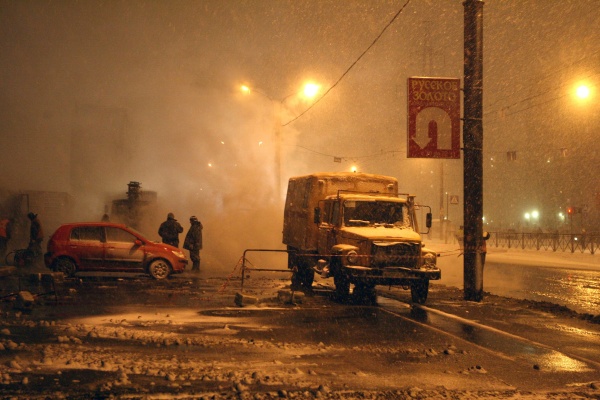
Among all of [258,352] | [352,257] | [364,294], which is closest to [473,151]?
[352,257]

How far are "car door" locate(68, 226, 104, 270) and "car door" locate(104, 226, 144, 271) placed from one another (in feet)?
0.59

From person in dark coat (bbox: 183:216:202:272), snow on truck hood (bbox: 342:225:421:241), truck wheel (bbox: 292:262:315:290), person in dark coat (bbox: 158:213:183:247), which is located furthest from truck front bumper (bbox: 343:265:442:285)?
person in dark coat (bbox: 183:216:202:272)

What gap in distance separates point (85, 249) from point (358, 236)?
25.4 feet

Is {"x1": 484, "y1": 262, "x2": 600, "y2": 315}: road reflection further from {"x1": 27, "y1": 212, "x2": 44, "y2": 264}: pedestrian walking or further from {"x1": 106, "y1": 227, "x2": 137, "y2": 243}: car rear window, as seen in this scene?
{"x1": 27, "y1": 212, "x2": 44, "y2": 264}: pedestrian walking

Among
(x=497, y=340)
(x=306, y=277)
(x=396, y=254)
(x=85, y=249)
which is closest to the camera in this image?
(x=497, y=340)

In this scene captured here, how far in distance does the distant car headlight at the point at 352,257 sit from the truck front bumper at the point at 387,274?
0.12 metres

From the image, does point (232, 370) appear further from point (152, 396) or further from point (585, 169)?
point (585, 169)

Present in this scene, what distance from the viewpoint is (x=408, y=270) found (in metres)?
13.0

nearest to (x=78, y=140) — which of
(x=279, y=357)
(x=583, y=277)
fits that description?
(x=583, y=277)

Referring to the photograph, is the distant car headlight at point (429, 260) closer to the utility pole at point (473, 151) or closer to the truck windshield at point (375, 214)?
the utility pole at point (473, 151)

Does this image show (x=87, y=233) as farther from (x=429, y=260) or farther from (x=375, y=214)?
(x=429, y=260)

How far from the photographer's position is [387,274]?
42.4 feet

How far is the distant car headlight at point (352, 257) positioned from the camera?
512 inches

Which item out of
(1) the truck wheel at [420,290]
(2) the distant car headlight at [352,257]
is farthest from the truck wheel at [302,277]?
(1) the truck wheel at [420,290]
